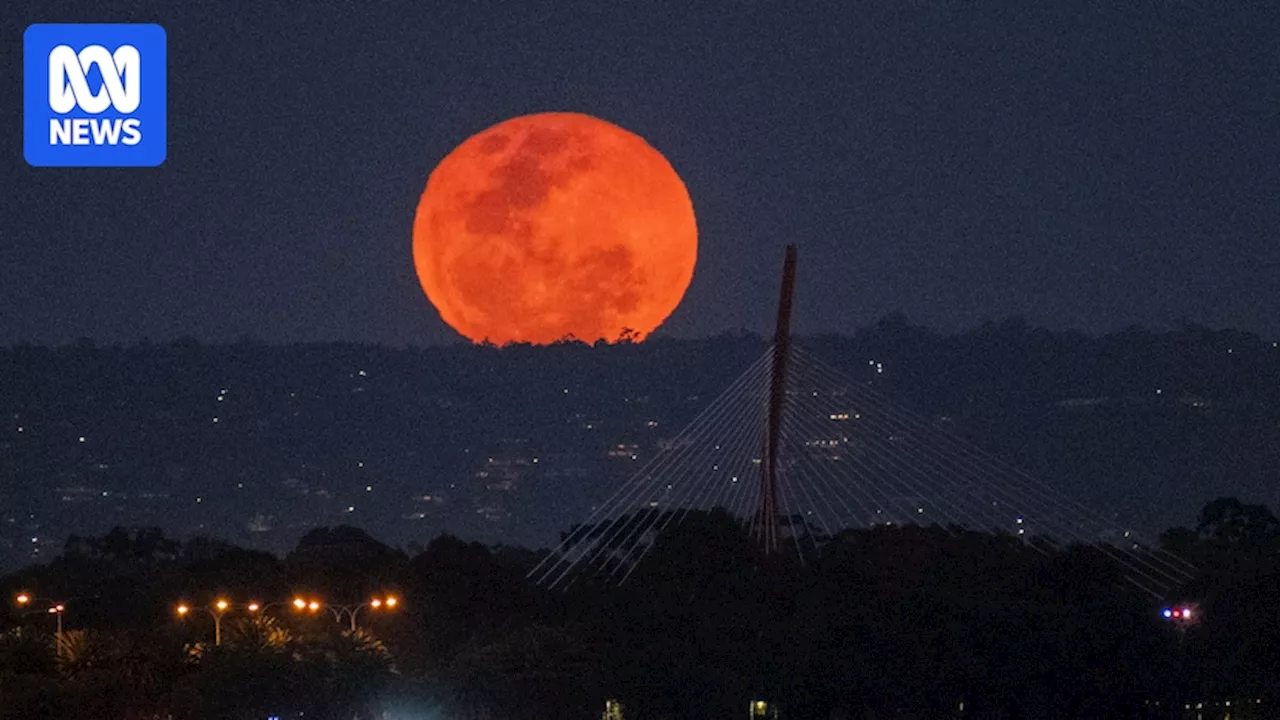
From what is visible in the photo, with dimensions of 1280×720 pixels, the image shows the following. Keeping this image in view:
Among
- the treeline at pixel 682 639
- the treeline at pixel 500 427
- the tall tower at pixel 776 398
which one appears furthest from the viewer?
the treeline at pixel 500 427

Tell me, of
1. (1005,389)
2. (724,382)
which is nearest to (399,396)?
(724,382)

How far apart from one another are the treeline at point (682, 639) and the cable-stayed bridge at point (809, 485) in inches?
51.7

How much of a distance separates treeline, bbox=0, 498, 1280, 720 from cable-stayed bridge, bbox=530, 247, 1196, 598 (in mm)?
1313

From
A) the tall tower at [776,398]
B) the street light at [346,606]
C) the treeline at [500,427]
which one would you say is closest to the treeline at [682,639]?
the street light at [346,606]

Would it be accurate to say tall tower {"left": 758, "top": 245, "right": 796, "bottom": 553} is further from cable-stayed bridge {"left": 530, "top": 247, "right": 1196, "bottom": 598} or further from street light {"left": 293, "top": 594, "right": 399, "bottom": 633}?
street light {"left": 293, "top": 594, "right": 399, "bottom": 633}

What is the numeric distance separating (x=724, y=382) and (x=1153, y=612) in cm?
5954

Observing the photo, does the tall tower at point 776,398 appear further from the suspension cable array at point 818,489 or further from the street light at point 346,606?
the street light at point 346,606

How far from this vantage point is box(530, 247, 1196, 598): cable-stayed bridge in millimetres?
62156

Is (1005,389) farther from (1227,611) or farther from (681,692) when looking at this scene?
(681,692)

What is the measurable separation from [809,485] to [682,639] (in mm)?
14710

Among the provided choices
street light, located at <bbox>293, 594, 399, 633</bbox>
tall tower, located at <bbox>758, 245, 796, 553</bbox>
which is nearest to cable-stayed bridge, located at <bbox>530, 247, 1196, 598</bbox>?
tall tower, located at <bbox>758, 245, 796, 553</bbox>

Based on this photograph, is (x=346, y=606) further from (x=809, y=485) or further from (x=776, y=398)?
(x=809, y=485)

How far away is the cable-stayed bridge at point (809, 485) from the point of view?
6216cm

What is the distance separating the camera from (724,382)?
122938 millimetres
